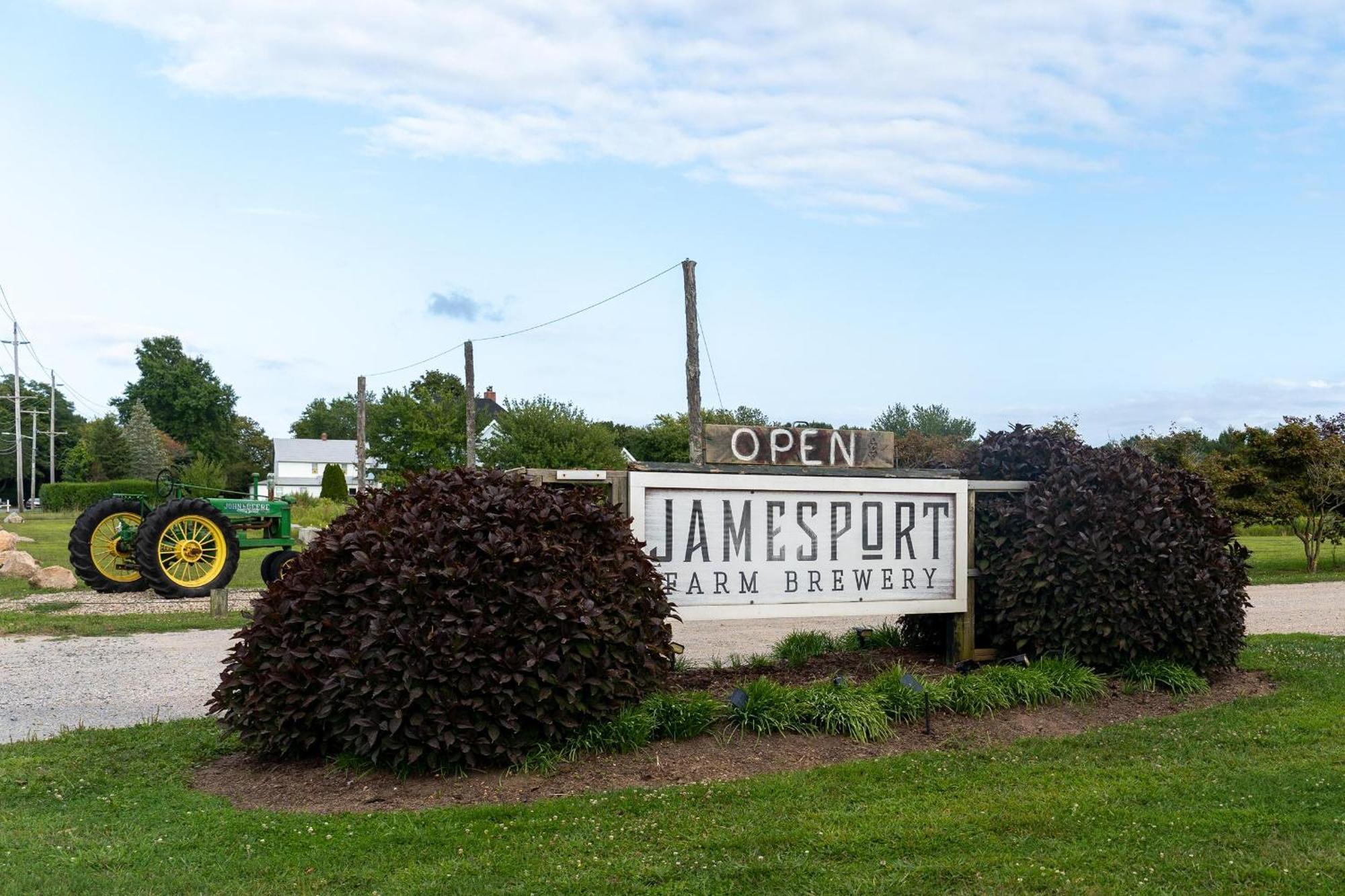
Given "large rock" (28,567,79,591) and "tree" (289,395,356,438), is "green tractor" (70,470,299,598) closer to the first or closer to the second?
"large rock" (28,567,79,591)

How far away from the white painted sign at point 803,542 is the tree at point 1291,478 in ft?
49.5

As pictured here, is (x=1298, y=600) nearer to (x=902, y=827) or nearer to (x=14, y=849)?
(x=902, y=827)

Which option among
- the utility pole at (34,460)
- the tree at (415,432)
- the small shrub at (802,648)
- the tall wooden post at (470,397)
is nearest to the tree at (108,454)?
the utility pole at (34,460)

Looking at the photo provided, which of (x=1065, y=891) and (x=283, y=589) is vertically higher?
(x=283, y=589)

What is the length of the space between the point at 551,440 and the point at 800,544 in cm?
3153

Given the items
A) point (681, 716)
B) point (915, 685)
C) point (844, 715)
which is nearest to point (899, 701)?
point (915, 685)

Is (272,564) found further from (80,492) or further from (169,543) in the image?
(80,492)

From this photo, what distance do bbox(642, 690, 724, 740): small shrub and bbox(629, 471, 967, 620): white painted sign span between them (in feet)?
3.66

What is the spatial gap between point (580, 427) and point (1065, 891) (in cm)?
3566

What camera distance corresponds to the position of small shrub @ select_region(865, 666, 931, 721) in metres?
6.58

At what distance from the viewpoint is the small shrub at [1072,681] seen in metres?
7.17

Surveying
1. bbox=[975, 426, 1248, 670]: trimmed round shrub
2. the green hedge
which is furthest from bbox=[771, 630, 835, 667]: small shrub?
the green hedge

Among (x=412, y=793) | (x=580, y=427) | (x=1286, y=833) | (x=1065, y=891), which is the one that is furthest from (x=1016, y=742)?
(x=580, y=427)

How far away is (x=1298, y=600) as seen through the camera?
16328mm
